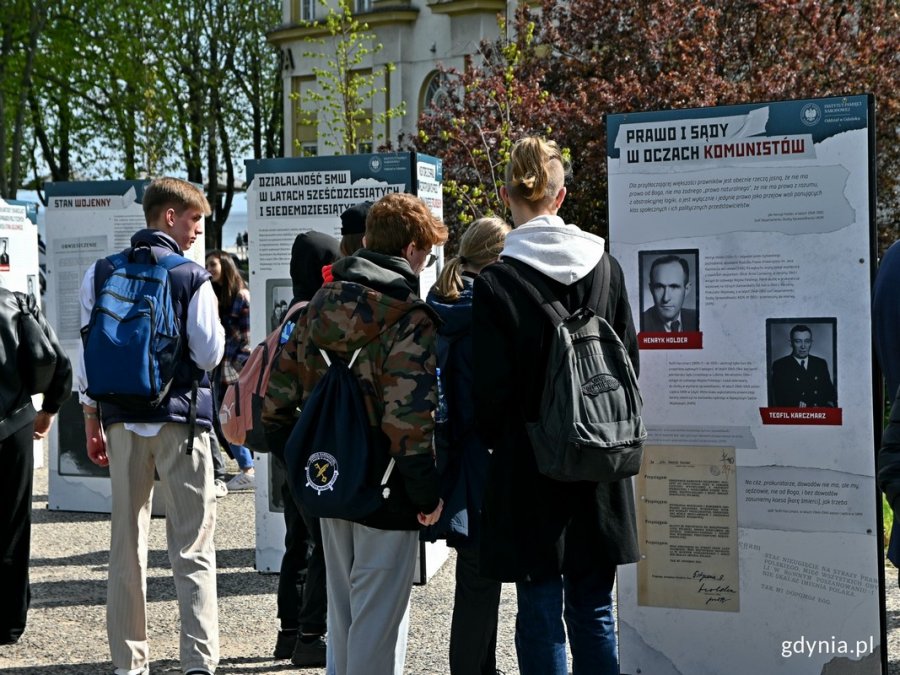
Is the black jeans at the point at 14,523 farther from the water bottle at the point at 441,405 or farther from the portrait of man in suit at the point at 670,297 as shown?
the portrait of man in suit at the point at 670,297

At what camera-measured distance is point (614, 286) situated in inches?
168

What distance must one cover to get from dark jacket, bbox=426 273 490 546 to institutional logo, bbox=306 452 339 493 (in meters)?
0.52

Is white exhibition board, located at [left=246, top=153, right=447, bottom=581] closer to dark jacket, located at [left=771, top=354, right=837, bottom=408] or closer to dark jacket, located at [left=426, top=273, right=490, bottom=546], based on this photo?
dark jacket, located at [left=426, top=273, right=490, bottom=546]

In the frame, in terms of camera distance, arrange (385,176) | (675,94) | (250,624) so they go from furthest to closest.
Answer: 1. (675,94)
2. (385,176)
3. (250,624)

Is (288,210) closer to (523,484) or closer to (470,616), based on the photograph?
(470,616)

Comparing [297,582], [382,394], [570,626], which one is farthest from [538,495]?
[297,582]

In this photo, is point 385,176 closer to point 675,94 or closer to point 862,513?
point 862,513

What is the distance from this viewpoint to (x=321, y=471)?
13.8 feet

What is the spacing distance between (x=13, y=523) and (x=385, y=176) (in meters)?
2.75

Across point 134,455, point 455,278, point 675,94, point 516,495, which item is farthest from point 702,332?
point 675,94

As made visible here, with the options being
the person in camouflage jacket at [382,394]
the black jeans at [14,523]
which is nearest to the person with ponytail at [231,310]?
the black jeans at [14,523]

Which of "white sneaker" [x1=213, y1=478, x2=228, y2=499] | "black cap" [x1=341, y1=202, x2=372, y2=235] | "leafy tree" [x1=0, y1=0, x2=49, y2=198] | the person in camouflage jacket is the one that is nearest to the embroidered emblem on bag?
the person in camouflage jacket

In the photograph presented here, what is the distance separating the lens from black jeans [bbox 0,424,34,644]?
5.96 m

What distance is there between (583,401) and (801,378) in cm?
127
